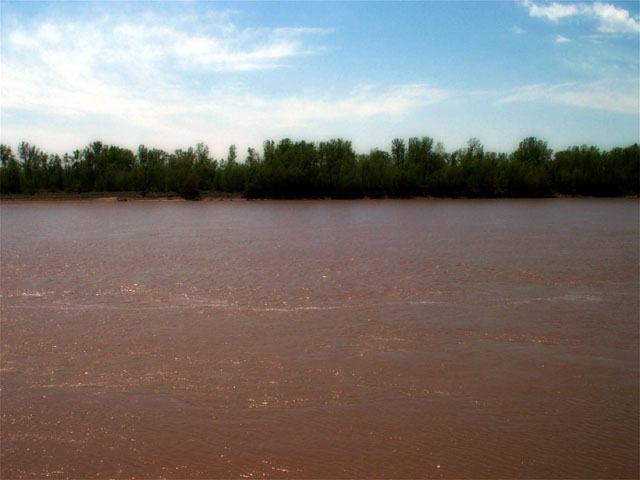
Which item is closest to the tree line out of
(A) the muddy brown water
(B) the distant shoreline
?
(B) the distant shoreline

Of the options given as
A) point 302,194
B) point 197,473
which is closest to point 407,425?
point 197,473

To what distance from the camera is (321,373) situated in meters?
6.05

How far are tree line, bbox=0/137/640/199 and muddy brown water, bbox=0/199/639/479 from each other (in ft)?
190

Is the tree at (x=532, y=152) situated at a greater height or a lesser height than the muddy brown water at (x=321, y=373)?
greater

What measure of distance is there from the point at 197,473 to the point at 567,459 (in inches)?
112

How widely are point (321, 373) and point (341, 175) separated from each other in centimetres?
6489

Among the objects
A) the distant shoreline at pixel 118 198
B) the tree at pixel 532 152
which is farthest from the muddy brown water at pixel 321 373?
the tree at pixel 532 152

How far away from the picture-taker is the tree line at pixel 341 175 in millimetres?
69688

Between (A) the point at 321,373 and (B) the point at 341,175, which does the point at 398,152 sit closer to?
(B) the point at 341,175

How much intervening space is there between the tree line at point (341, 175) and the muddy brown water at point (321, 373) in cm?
5783

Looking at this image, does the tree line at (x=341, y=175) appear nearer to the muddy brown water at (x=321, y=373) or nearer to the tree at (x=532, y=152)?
the tree at (x=532, y=152)

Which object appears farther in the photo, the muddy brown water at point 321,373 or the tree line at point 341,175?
the tree line at point 341,175

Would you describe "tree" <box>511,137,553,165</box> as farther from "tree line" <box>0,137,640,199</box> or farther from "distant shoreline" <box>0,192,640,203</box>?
"distant shoreline" <box>0,192,640,203</box>

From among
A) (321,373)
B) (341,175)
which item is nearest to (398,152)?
(341,175)
